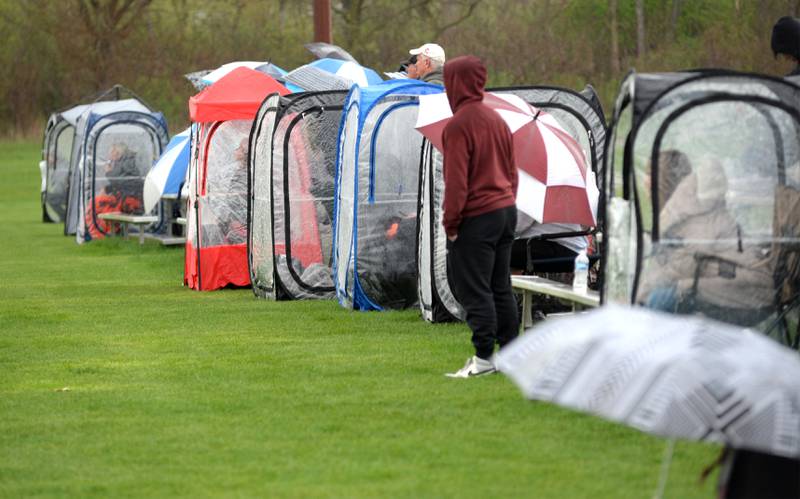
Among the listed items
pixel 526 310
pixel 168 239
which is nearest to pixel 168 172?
pixel 168 239

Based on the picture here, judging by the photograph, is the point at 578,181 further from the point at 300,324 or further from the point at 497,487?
the point at 497,487

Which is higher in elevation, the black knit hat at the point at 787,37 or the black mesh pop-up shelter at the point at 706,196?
the black knit hat at the point at 787,37

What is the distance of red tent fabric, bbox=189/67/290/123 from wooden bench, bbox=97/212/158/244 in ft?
22.1

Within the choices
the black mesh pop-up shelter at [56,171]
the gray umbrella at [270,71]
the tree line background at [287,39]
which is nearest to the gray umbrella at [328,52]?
the gray umbrella at [270,71]

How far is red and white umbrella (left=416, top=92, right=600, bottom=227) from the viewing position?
10719 mm

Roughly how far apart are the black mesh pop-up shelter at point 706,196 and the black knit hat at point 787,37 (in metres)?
1.77

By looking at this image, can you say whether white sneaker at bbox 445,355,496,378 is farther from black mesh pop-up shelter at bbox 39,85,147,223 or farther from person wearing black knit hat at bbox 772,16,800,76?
black mesh pop-up shelter at bbox 39,85,147,223

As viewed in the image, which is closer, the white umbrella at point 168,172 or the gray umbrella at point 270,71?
the gray umbrella at point 270,71

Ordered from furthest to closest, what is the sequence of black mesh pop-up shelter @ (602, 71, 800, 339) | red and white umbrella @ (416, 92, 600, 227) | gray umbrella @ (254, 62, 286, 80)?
1. gray umbrella @ (254, 62, 286, 80)
2. red and white umbrella @ (416, 92, 600, 227)
3. black mesh pop-up shelter @ (602, 71, 800, 339)

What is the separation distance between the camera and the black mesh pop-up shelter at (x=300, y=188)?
575 inches

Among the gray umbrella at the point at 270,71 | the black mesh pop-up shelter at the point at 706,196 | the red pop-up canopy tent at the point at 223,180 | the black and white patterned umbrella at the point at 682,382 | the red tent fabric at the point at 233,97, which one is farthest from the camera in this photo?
the gray umbrella at the point at 270,71

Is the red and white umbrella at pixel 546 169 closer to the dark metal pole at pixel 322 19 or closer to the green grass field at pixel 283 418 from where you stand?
the green grass field at pixel 283 418

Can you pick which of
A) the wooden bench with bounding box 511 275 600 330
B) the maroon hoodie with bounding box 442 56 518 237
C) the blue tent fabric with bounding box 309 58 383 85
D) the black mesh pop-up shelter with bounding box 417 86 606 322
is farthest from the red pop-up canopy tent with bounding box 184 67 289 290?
the maroon hoodie with bounding box 442 56 518 237

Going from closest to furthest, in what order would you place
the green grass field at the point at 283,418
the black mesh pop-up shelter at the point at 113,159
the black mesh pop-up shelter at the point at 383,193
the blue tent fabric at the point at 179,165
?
1. the green grass field at the point at 283,418
2. the black mesh pop-up shelter at the point at 383,193
3. the blue tent fabric at the point at 179,165
4. the black mesh pop-up shelter at the point at 113,159
